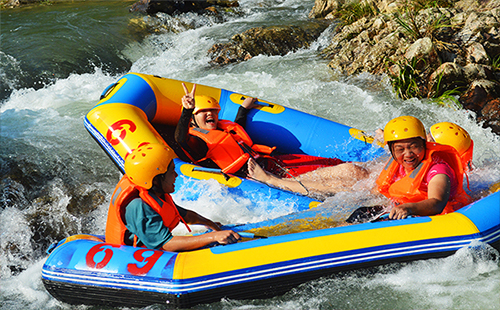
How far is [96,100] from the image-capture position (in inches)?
263

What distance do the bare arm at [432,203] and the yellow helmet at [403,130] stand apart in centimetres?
31

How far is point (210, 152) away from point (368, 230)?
1695 mm

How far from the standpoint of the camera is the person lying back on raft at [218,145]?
3.85 metres

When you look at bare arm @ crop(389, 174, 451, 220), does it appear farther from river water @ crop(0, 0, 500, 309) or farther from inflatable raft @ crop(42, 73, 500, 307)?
river water @ crop(0, 0, 500, 309)

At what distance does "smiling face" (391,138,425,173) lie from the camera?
2.89m

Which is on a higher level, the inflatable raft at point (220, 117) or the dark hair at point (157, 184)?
the dark hair at point (157, 184)

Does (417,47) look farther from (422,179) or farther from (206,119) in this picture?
(422,179)

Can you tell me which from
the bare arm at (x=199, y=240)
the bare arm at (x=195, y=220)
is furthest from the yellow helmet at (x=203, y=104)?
the bare arm at (x=199, y=240)

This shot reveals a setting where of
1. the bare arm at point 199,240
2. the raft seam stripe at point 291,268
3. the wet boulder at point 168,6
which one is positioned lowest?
the raft seam stripe at point 291,268

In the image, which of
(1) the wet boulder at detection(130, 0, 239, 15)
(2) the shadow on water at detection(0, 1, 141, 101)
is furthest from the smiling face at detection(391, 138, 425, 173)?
(1) the wet boulder at detection(130, 0, 239, 15)

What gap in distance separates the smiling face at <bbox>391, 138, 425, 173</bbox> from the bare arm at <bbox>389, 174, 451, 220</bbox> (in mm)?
202

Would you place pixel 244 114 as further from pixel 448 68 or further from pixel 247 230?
pixel 448 68

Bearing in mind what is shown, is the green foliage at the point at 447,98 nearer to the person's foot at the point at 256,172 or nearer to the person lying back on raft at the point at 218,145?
the person lying back on raft at the point at 218,145

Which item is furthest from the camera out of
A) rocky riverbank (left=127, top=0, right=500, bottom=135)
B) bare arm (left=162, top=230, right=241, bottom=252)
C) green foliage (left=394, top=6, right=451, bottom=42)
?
green foliage (left=394, top=6, right=451, bottom=42)
